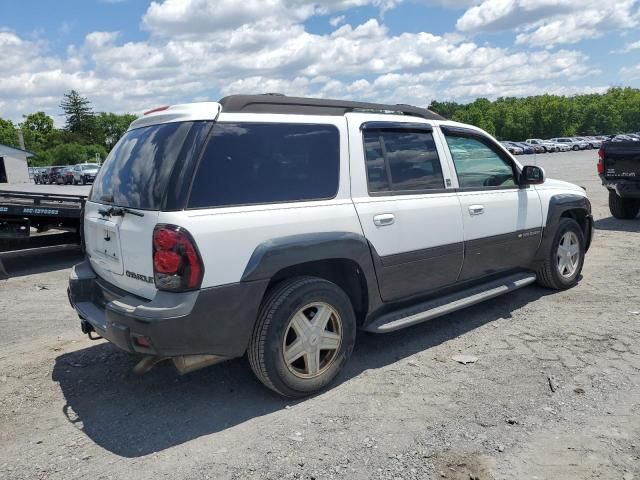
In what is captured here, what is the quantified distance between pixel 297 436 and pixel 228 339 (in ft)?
2.36

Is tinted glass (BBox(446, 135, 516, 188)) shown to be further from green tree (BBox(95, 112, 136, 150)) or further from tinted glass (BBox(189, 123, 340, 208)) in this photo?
green tree (BBox(95, 112, 136, 150))

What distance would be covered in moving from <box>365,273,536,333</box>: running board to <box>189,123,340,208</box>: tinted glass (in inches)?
42.3

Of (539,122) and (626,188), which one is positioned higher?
(539,122)

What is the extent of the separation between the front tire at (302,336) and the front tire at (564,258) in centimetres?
291

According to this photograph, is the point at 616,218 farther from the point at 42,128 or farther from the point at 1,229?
the point at 42,128

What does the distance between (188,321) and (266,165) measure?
1123 mm

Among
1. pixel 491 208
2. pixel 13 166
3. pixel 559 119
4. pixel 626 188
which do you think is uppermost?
pixel 559 119

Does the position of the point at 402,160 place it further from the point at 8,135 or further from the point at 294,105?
the point at 8,135

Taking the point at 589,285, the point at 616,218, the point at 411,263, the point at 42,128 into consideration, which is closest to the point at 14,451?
the point at 411,263

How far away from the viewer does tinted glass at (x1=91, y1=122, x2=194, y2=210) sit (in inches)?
132

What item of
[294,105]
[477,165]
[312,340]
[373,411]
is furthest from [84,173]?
[373,411]

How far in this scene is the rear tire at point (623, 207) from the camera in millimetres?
10422

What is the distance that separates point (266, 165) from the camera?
3578mm

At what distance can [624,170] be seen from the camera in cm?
984
